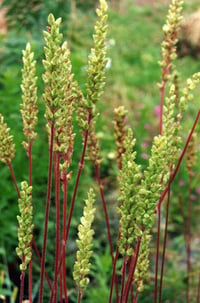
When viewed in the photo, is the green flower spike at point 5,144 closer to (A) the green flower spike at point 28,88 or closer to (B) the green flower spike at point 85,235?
(A) the green flower spike at point 28,88

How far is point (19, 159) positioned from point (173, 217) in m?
1.37

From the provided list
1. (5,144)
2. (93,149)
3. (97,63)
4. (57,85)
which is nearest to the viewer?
(57,85)

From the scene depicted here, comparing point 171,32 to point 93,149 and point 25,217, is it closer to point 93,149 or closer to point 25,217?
point 93,149

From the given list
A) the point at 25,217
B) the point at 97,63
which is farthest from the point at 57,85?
the point at 25,217

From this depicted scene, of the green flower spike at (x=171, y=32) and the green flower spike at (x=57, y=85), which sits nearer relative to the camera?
the green flower spike at (x=57, y=85)

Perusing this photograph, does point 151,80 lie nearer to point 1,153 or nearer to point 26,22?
point 26,22

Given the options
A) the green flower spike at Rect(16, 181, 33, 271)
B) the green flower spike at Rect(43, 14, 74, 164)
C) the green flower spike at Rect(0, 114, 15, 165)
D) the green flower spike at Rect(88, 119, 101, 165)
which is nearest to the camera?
the green flower spike at Rect(43, 14, 74, 164)

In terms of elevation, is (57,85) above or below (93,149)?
below

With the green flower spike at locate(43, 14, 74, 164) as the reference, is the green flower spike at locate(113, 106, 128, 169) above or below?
above

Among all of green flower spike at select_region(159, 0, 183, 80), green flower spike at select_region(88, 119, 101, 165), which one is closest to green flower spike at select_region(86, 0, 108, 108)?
green flower spike at select_region(88, 119, 101, 165)

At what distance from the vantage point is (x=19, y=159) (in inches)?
148

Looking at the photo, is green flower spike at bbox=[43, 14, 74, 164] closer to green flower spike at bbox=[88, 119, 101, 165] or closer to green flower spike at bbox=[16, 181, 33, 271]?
green flower spike at bbox=[16, 181, 33, 271]

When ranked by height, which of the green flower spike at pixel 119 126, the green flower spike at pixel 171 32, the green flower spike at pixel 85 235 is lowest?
the green flower spike at pixel 85 235

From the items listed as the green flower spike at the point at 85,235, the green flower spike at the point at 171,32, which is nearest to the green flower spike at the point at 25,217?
the green flower spike at the point at 85,235
